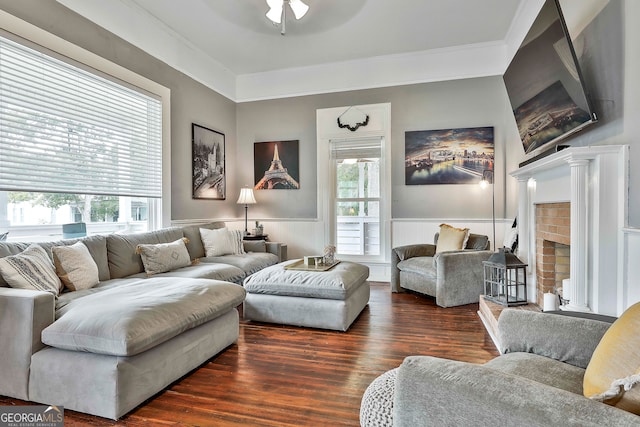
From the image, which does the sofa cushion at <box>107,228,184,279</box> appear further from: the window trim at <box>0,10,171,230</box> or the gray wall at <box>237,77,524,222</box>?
the gray wall at <box>237,77,524,222</box>

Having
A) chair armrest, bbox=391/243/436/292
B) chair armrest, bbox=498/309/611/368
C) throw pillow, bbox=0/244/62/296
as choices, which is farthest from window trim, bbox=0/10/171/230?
chair armrest, bbox=498/309/611/368

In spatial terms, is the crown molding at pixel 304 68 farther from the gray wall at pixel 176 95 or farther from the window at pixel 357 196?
the window at pixel 357 196

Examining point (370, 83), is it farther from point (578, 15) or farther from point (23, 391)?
point (23, 391)

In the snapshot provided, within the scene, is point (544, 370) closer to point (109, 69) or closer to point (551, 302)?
point (551, 302)

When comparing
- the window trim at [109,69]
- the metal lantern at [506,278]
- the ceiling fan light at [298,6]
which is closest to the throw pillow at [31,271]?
the window trim at [109,69]

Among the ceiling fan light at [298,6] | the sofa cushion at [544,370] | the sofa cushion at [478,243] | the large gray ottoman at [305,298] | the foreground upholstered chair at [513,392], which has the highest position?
the ceiling fan light at [298,6]

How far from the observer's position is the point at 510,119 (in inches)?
172

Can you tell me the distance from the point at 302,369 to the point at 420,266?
2153mm

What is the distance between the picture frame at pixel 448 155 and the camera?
4.63m

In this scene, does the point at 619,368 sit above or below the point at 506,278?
above

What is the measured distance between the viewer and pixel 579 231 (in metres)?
2.15

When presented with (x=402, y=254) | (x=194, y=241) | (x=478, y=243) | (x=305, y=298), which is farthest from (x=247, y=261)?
(x=478, y=243)

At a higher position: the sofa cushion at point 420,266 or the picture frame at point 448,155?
the picture frame at point 448,155

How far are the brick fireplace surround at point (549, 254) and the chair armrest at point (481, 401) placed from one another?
2.28m
